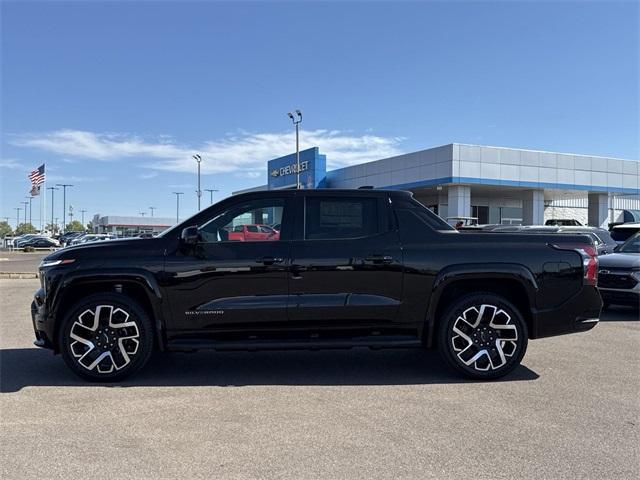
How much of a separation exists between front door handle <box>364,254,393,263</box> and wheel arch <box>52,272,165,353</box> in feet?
6.95

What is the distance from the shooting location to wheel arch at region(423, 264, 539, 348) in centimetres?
541

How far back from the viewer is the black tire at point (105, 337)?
527cm

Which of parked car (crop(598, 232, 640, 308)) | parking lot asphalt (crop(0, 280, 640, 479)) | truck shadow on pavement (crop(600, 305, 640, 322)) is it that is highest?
parked car (crop(598, 232, 640, 308))

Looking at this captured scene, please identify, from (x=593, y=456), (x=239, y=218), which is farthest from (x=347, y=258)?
(x=593, y=456)

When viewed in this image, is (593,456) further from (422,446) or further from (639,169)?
(639,169)

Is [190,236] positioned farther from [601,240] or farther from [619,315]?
[601,240]

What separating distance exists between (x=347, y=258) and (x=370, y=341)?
87cm

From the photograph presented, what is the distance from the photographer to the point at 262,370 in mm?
5859

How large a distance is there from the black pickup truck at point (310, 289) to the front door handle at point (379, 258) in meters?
0.01

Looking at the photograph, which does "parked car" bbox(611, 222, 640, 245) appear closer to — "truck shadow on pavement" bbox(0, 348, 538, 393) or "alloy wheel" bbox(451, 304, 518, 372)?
"truck shadow on pavement" bbox(0, 348, 538, 393)

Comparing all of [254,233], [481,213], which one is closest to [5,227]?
[481,213]

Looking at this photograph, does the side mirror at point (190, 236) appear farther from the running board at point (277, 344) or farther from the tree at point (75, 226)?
the tree at point (75, 226)

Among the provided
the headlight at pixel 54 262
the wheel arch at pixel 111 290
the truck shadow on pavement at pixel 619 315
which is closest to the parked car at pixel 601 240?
the truck shadow on pavement at pixel 619 315

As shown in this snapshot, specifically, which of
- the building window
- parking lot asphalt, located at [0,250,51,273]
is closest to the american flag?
parking lot asphalt, located at [0,250,51,273]
